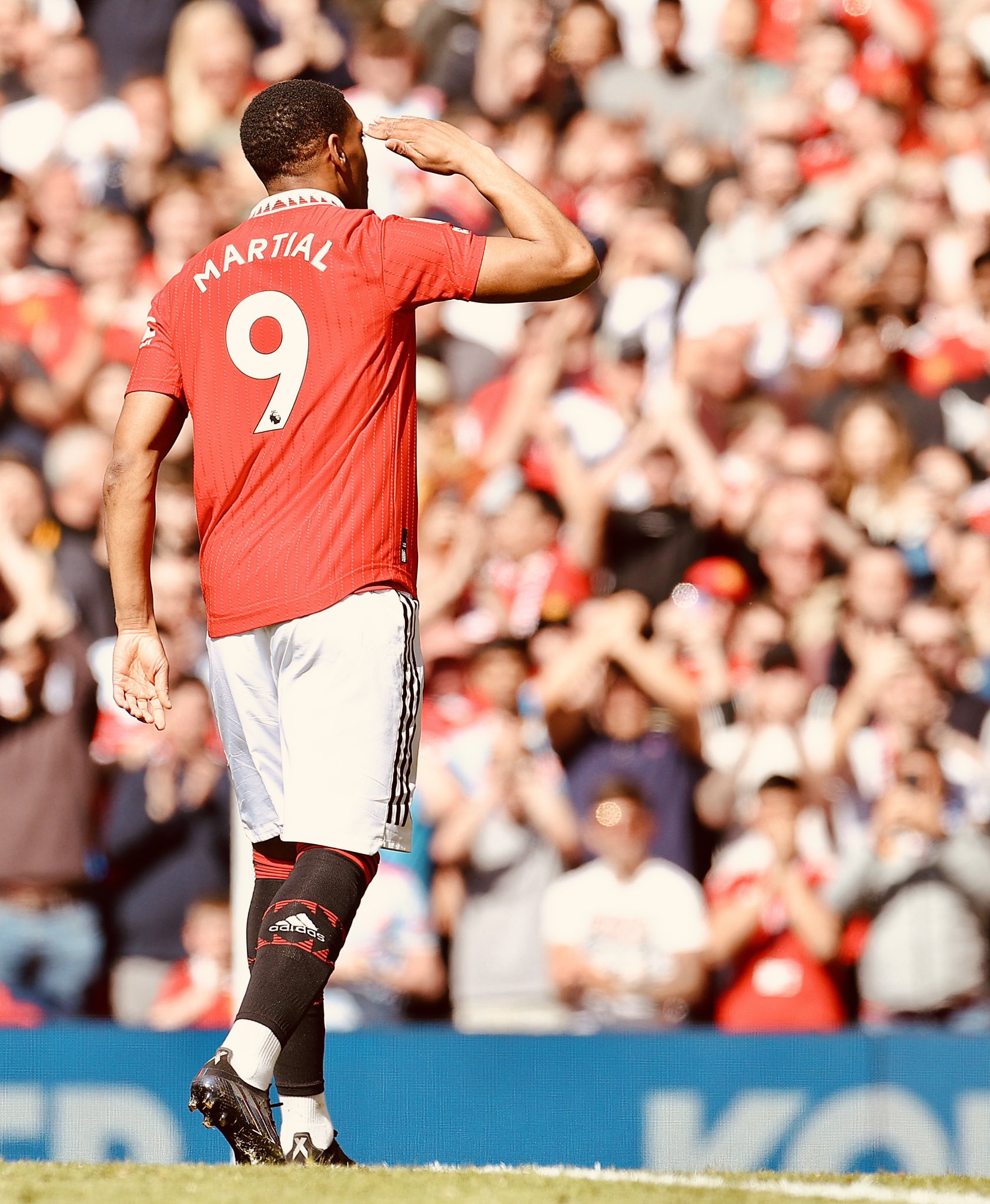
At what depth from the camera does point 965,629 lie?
20.1ft

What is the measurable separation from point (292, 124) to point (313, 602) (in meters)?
0.89

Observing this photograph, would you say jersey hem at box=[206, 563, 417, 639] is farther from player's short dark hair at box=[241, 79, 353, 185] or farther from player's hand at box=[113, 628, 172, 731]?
player's short dark hair at box=[241, 79, 353, 185]

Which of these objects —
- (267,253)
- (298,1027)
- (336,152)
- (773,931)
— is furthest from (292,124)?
(773,931)

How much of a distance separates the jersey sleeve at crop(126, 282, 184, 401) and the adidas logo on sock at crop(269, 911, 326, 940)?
1.00m

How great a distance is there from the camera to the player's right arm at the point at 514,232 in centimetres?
288

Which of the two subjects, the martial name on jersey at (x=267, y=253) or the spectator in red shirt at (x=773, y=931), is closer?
the martial name on jersey at (x=267, y=253)

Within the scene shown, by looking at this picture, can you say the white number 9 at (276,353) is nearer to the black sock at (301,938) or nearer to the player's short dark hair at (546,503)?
the black sock at (301,938)

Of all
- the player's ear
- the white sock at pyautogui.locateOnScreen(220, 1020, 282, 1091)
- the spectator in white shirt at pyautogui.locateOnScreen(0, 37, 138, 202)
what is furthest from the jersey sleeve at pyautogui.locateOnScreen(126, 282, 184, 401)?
the spectator in white shirt at pyautogui.locateOnScreen(0, 37, 138, 202)

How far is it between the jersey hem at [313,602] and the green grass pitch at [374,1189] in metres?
0.93

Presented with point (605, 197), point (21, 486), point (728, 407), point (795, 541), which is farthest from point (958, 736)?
point (21, 486)

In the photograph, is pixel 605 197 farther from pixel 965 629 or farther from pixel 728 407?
pixel 965 629

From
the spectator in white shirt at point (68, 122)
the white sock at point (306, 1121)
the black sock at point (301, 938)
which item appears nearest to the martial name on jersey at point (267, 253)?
the black sock at point (301, 938)

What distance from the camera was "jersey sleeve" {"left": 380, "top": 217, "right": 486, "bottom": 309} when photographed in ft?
9.46

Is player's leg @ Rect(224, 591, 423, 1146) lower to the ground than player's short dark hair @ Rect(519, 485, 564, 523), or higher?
lower
